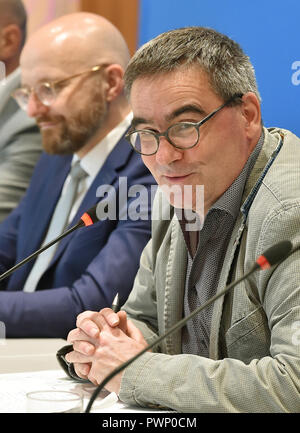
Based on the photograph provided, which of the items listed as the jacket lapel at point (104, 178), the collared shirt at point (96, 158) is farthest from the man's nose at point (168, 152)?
the collared shirt at point (96, 158)

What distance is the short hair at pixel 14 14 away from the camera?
3.75 metres

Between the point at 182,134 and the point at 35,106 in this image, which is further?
the point at 35,106

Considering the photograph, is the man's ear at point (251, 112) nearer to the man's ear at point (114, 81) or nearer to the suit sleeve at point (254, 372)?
the suit sleeve at point (254, 372)

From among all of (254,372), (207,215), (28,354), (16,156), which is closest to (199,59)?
(207,215)

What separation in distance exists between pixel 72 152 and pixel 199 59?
4.44ft

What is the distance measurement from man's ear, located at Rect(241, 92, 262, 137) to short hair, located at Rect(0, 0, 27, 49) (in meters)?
2.37

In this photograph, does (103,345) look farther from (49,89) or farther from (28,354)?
(49,89)

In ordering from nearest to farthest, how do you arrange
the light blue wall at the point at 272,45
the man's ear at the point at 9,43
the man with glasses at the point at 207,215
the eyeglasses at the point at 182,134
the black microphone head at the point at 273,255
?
1. the black microphone head at the point at 273,255
2. the man with glasses at the point at 207,215
3. the eyeglasses at the point at 182,134
4. the light blue wall at the point at 272,45
5. the man's ear at the point at 9,43

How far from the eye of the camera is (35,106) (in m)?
2.88

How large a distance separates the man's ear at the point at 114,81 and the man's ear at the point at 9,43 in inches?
41.2

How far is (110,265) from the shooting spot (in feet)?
7.74

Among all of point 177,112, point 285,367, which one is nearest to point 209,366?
point 285,367

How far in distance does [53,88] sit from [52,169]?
13.6 inches

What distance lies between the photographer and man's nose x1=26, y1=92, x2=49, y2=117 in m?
2.87
